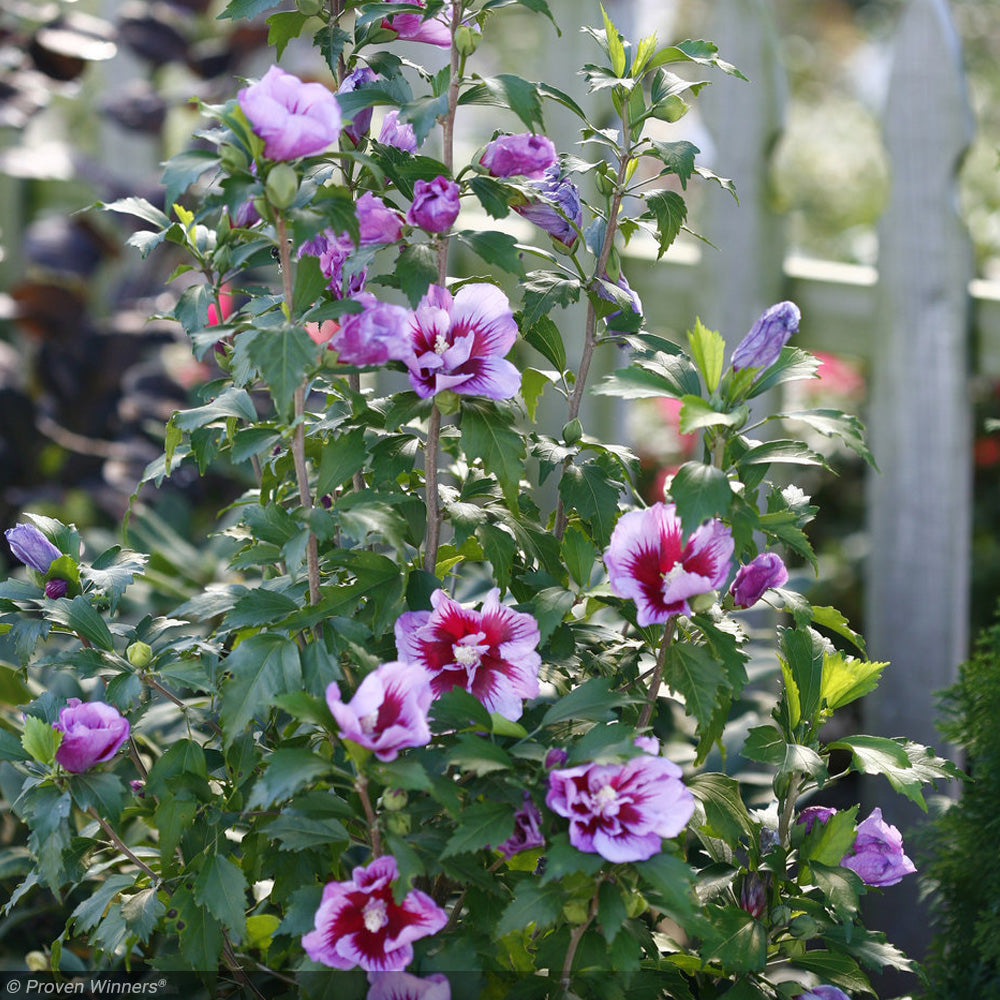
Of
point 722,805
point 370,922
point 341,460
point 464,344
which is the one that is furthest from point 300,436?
point 722,805

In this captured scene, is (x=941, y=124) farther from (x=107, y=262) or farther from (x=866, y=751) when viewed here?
(x=107, y=262)

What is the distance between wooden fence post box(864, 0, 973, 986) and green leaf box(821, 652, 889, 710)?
82cm

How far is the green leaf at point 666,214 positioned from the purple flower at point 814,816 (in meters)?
0.49

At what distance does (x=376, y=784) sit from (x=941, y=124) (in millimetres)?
1383

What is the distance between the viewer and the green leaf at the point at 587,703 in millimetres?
844

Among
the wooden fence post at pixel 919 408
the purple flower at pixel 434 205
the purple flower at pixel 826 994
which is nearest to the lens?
the purple flower at pixel 434 205

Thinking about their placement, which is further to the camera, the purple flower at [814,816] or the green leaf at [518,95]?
the purple flower at [814,816]

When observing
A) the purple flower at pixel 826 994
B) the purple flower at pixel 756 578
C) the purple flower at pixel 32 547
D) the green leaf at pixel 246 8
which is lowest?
the purple flower at pixel 826 994

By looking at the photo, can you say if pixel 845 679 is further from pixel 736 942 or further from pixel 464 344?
pixel 464 344

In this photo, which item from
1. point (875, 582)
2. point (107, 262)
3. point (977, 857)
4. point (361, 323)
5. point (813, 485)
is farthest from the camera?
point (813, 485)

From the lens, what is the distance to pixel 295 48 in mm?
3545

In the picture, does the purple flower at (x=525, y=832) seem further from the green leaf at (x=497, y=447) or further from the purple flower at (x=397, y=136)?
the purple flower at (x=397, y=136)

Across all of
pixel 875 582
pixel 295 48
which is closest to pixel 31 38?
pixel 295 48

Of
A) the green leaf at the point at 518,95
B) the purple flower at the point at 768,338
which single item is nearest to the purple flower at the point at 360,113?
the green leaf at the point at 518,95
